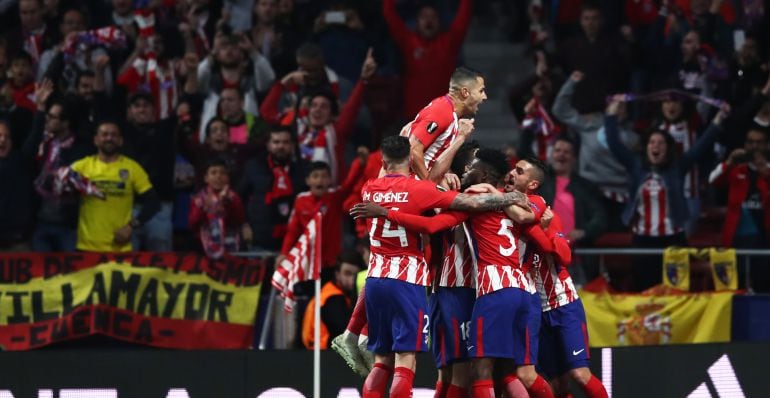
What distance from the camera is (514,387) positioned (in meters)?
14.2

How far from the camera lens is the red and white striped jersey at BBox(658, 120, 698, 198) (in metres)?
19.6

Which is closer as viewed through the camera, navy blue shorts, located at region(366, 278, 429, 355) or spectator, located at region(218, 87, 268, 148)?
navy blue shorts, located at region(366, 278, 429, 355)

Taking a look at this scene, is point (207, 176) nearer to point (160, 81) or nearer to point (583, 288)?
point (160, 81)

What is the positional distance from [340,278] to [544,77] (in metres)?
4.16

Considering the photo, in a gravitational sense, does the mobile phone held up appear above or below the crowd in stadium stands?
above

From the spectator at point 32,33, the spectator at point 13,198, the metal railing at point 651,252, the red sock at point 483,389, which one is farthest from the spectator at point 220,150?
the red sock at point 483,389

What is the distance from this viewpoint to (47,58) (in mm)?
20922

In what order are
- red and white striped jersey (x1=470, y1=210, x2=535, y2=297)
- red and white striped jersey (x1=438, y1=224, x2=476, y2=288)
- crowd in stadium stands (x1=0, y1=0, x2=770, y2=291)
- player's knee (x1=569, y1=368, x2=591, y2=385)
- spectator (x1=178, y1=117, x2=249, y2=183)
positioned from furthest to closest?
spectator (x1=178, y1=117, x2=249, y2=183), crowd in stadium stands (x1=0, y1=0, x2=770, y2=291), player's knee (x1=569, y1=368, x2=591, y2=385), red and white striped jersey (x1=438, y1=224, x2=476, y2=288), red and white striped jersey (x1=470, y1=210, x2=535, y2=297)

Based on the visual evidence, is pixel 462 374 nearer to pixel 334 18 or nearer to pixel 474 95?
pixel 474 95

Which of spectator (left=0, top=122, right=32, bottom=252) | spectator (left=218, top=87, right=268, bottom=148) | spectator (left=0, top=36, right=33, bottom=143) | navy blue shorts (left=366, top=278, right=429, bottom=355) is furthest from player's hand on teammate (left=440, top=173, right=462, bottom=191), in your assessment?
spectator (left=0, top=36, right=33, bottom=143)

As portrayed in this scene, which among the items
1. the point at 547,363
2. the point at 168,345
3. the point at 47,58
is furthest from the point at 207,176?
the point at 547,363

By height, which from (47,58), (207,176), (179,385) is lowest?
(179,385)

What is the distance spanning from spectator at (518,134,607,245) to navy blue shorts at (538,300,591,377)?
3302 millimetres

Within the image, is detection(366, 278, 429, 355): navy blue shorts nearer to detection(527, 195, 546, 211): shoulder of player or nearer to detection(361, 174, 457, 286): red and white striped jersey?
detection(361, 174, 457, 286): red and white striped jersey
